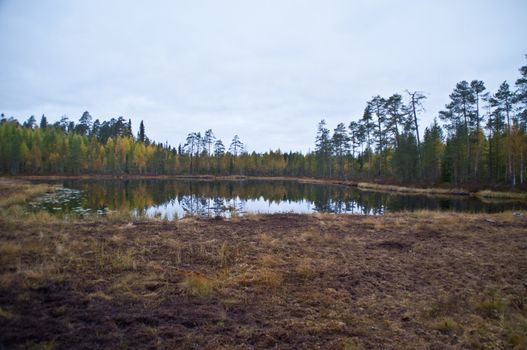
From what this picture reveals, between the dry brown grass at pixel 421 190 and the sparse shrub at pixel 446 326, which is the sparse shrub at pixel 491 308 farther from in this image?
the dry brown grass at pixel 421 190

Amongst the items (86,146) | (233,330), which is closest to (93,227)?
(233,330)

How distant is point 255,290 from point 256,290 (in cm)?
2

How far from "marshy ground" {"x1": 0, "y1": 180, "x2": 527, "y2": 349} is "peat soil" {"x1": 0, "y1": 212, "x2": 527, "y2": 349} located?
32 mm

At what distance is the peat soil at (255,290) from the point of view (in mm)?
5055

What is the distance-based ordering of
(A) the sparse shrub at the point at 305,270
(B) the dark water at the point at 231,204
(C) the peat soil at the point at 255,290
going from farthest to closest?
(B) the dark water at the point at 231,204 → (A) the sparse shrub at the point at 305,270 → (C) the peat soil at the point at 255,290

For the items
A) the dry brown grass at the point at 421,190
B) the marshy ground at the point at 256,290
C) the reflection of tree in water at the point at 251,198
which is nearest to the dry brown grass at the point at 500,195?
the dry brown grass at the point at 421,190

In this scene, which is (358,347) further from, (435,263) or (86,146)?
(86,146)

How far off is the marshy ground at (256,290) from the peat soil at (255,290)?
0.11ft

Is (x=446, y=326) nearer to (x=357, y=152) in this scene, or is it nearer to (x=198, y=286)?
(x=198, y=286)

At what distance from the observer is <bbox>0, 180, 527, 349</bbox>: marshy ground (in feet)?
16.6

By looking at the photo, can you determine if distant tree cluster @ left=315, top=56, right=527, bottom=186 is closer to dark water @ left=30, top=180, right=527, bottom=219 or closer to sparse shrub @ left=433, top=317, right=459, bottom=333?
dark water @ left=30, top=180, right=527, bottom=219

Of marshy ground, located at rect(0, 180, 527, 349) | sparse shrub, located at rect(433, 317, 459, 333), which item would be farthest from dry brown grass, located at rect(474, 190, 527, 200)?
sparse shrub, located at rect(433, 317, 459, 333)

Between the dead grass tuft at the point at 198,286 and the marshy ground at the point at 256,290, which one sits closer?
the marshy ground at the point at 256,290

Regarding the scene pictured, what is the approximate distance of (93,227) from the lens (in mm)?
13523
